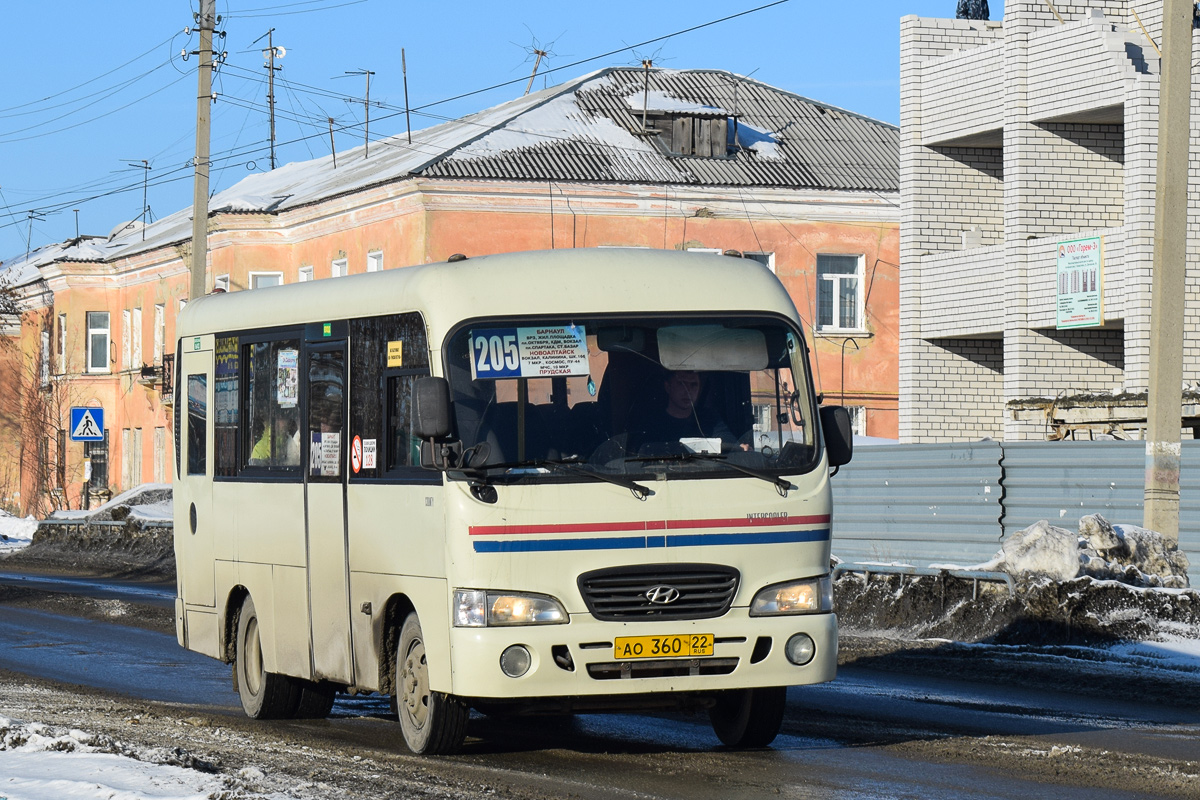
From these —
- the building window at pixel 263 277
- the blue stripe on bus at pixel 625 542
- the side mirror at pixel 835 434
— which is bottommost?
the blue stripe on bus at pixel 625 542

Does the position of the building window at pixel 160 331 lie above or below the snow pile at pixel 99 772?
above

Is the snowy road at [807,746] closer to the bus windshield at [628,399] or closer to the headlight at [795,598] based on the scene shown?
the headlight at [795,598]

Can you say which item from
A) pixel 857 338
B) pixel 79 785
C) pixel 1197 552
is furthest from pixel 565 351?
pixel 857 338

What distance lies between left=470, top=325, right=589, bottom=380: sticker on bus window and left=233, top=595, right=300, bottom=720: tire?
335 centimetres

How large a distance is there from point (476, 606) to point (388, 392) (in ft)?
5.34

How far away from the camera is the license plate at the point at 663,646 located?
9164mm

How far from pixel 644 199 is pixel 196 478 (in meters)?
28.1

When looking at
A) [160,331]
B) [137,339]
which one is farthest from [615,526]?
[137,339]

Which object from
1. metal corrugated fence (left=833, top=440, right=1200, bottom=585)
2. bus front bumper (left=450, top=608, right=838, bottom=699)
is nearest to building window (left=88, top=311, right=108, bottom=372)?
metal corrugated fence (left=833, top=440, right=1200, bottom=585)

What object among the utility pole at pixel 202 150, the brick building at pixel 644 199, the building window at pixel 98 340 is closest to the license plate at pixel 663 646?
the utility pole at pixel 202 150

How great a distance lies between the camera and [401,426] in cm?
1011

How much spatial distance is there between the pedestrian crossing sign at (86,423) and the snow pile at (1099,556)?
24.3 metres

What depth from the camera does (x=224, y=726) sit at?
1154 cm

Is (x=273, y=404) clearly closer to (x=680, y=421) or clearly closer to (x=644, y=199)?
(x=680, y=421)
